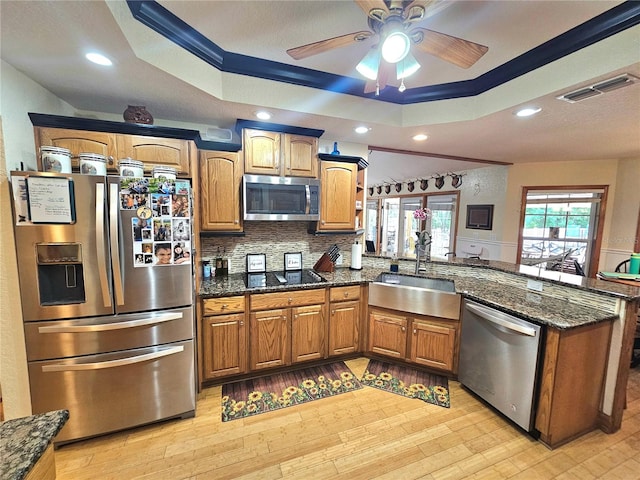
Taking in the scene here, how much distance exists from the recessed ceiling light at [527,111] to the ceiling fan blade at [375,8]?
167 cm

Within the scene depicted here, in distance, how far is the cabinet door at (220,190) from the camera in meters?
2.50

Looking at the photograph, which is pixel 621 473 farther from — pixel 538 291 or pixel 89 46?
pixel 89 46

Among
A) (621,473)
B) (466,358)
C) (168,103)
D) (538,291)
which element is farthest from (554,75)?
(168,103)

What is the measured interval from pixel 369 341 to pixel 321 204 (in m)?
1.54

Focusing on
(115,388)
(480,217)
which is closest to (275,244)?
(115,388)

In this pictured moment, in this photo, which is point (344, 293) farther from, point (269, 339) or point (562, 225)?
point (562, 225)

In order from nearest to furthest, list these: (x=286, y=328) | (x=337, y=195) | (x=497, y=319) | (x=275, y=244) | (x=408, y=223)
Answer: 1. (x=497, y=319)
2. (x=286, y=328)
3. (x=337, y=195)
4. (x=275, y=244)
5. (x=408, y=223)

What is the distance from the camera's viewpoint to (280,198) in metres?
2.71

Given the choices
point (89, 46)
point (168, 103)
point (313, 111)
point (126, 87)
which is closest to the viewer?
point (89, 46)

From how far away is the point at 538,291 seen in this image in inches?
95.7

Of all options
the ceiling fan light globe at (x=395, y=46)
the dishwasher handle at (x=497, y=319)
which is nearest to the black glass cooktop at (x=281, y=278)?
the dishwasher handle at (x=497, y=319)

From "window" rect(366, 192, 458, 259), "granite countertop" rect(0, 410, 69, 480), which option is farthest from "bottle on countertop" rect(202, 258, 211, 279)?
"window" rect(366, 192, 458, 259)

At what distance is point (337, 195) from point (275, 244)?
89 cm

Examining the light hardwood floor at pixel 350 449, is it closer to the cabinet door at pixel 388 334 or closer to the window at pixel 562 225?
the cabinet door at pixel 388 334
